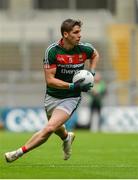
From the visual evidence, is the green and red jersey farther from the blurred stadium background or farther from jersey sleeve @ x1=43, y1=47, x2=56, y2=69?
the blurred stadium background

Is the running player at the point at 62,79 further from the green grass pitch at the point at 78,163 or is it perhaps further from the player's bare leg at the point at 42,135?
the green grass pitch at the point at 78,163

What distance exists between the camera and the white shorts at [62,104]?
12977mm

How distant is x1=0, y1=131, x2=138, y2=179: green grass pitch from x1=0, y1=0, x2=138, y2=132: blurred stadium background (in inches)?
412

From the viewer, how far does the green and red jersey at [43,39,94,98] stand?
12.8 m

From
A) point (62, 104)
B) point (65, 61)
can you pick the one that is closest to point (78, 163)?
point (62, 104)

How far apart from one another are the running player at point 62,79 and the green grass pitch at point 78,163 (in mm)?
524

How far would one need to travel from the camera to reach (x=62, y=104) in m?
13.0

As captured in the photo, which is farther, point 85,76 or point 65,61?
point 65,61

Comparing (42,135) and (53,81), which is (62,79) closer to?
(53,81)

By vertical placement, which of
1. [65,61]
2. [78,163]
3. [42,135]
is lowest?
[78,163]

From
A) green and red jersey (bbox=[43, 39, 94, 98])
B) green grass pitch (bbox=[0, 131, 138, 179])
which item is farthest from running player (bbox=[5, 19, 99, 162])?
green grass pitch (bbox=[0, 131, 138, 179])

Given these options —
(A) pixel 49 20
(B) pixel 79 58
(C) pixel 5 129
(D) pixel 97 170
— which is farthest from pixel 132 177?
(A) pixel 49 20

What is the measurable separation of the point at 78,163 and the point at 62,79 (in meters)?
1.49

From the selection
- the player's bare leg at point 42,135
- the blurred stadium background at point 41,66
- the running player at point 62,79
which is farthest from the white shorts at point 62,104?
the blurred stadium background at point 41,66
